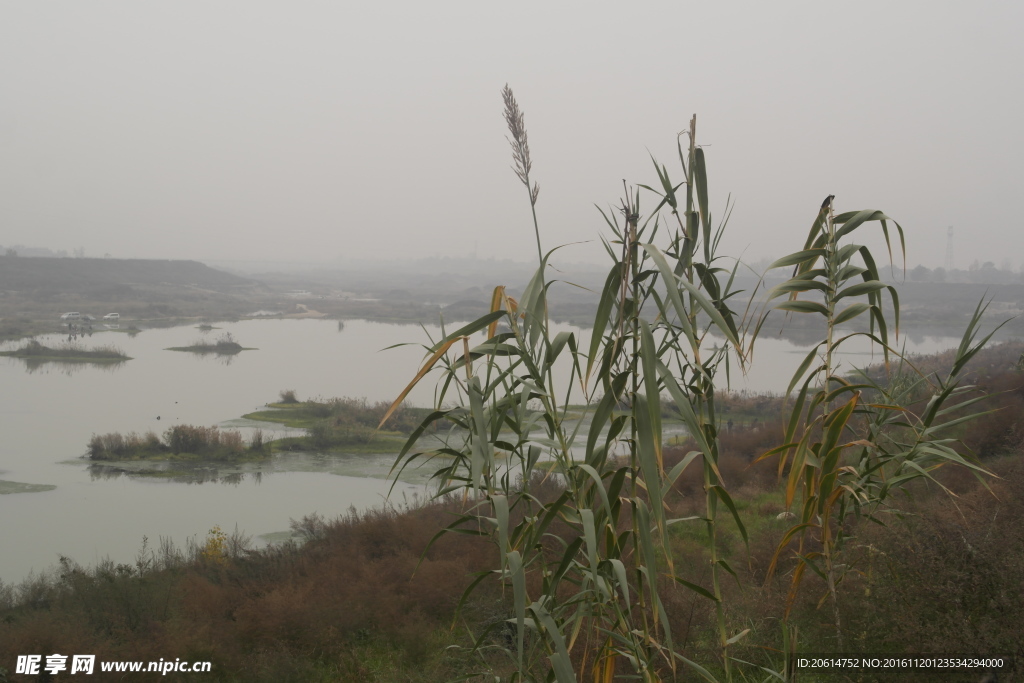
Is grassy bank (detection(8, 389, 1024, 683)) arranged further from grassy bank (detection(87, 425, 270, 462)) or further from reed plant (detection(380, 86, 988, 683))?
grassy bank (detection(87, 425, 270, 462))

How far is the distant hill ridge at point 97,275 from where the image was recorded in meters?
20.1

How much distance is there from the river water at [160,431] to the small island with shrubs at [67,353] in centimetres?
36

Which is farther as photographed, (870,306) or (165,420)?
(165,420)

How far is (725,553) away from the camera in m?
4.42

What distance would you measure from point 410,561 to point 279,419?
24.4 feet

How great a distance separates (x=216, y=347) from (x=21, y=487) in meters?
10.0

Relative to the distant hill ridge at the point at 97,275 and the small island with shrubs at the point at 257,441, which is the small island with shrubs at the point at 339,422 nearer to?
the small island with shrubs at the point at 257,441

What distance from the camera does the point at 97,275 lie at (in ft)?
75.6

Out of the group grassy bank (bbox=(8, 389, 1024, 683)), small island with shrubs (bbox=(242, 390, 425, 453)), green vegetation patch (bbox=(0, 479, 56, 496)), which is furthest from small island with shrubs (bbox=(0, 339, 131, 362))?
grassy bank (bbox=(8, 389, 1024, 683))

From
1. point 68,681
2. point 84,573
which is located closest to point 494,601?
point 68,681

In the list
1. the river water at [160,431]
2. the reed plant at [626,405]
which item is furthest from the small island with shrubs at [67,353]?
the reed plant at [626,405]

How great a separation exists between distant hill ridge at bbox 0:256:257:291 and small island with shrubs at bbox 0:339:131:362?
6.45 m

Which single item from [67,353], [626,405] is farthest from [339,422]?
[626,405]

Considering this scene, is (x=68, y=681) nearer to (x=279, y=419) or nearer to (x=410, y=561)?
(x=410, y=561)
